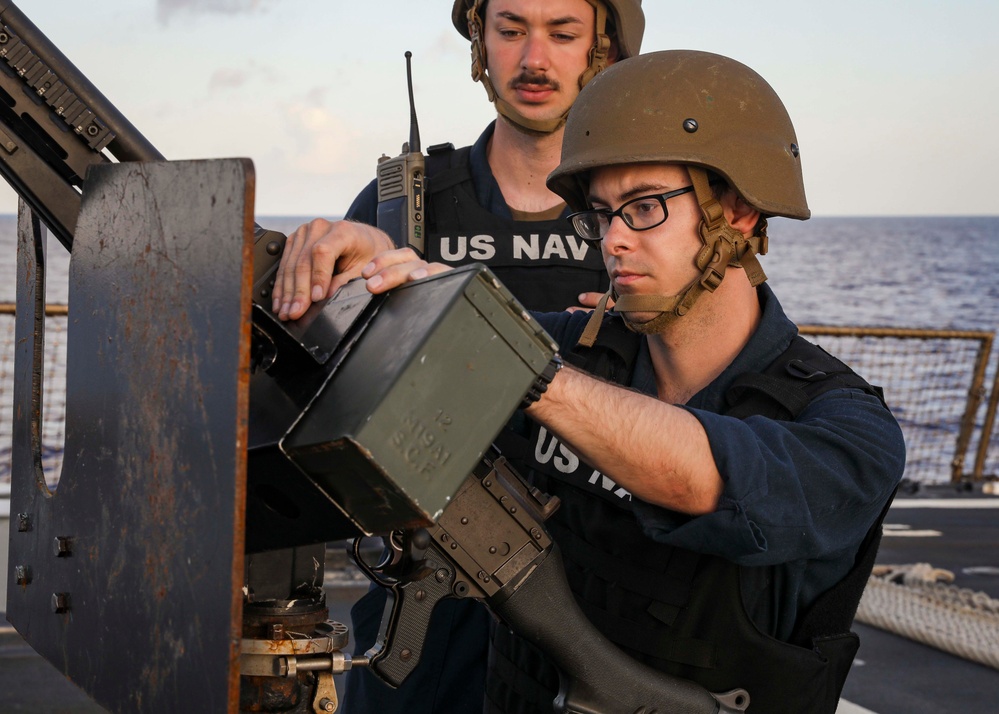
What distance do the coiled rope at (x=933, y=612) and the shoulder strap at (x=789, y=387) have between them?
3024 millimetres

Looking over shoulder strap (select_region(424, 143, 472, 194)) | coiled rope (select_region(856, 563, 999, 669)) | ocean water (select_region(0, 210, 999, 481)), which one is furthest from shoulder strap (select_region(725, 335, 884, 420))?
ocean water (select_region(0, 210, 999, 481))

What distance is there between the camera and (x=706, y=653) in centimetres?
221

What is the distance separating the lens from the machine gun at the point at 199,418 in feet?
4.42

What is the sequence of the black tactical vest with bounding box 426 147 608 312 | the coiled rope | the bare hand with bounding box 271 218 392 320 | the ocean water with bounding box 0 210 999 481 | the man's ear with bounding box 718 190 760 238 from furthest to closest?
the ocean water with bounding box 0 210 999 481 → the coiled rope → the black tactical vest with bounding box 426 147 608 312 → the man's ear with bounding box 718 190 760 238 → the bare hand with bounding box 271 218 392 320

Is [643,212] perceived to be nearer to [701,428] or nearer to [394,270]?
[701,428]

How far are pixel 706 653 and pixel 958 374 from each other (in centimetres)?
886

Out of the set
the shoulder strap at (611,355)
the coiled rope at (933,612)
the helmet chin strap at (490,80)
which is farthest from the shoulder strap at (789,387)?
the coiled rope at (933,612)

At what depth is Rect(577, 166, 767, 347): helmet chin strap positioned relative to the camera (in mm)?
2432

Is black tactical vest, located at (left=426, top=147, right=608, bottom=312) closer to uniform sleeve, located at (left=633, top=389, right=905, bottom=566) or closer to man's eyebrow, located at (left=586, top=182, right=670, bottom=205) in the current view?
man's eyebrow, located at (left=586, top=182, right=670, bottom=205)


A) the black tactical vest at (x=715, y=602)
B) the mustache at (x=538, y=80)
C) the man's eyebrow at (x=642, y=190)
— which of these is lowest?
the black tactical vest at (x=715, y=602)

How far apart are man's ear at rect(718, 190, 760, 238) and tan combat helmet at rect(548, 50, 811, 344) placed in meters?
0.03

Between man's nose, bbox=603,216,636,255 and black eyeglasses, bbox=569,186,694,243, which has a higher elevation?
black eyeglasses, bbox=569,186,694,243

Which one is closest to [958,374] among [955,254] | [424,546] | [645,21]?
[645,21]

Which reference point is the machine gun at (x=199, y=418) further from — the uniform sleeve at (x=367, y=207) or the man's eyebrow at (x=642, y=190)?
the uniform sleeve at (x=367, y=207)
